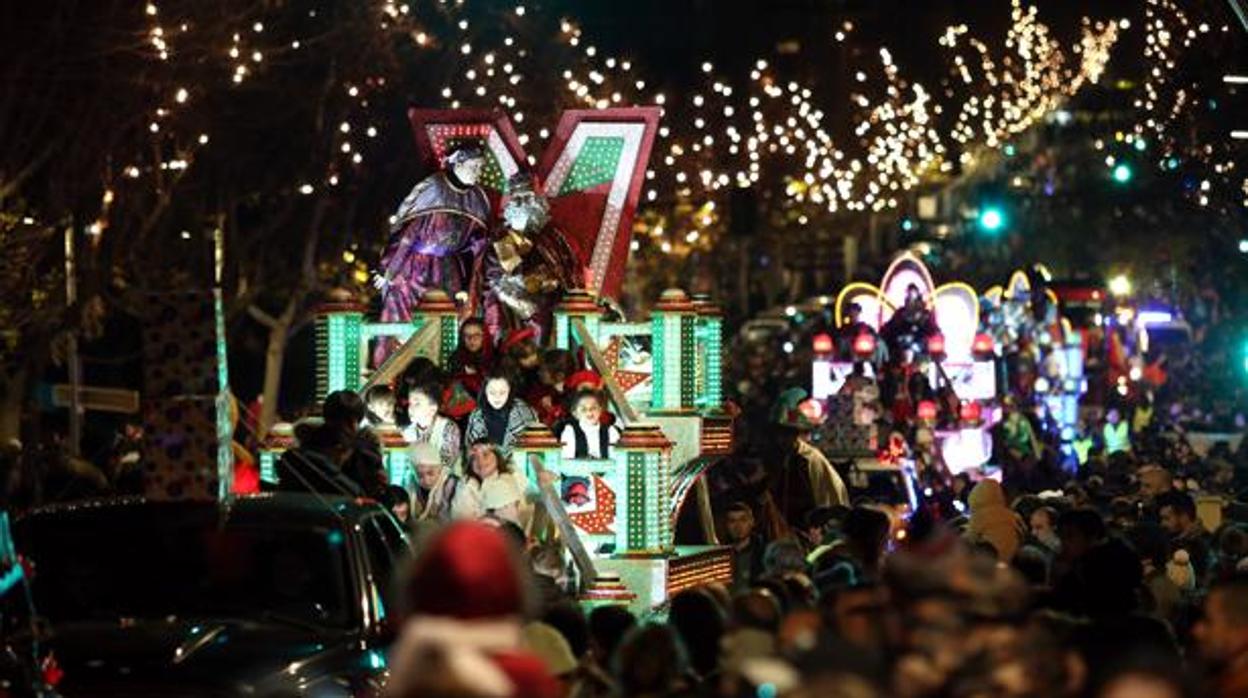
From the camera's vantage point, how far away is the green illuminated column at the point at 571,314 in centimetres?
1922

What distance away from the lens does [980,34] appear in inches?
1901

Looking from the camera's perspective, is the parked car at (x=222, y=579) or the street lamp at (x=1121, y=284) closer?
the parked car at (x=222, y=579)

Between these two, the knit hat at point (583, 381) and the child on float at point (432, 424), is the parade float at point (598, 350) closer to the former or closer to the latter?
the knit hat at point (583, 381)

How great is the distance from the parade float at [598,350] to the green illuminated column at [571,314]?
0.01m

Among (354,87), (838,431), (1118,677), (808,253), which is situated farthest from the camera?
(808,253)

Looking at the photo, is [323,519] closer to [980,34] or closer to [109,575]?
[109,575]

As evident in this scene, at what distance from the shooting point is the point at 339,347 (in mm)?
19641

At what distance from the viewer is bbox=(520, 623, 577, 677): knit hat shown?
939 cm

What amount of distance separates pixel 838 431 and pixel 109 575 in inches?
635

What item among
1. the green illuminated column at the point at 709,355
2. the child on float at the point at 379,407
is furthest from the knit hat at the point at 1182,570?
the child on float at the point at 379,407

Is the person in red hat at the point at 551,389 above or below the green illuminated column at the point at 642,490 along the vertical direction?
above

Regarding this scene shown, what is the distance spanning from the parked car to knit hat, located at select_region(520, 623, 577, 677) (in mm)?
1423

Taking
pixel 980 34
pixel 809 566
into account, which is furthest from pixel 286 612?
pixel 980 34

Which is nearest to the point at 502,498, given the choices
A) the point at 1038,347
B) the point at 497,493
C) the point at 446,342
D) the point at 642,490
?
the point at 497,493
